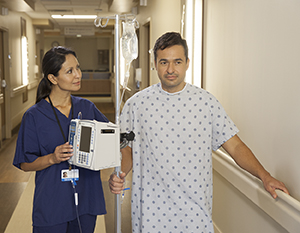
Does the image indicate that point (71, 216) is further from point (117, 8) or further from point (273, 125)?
point (117, 8)

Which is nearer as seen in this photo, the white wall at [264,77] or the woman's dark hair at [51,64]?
the white wall at [264,77]

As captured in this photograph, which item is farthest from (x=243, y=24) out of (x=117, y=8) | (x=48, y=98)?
(x=117, y=8)

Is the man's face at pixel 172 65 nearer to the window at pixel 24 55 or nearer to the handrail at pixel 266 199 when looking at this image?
the handrail at pixel 266 199

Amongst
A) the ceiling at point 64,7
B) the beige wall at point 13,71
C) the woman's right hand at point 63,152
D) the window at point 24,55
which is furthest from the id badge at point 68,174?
the window at point 24,55

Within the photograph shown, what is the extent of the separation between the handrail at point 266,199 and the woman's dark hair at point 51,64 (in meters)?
1.22

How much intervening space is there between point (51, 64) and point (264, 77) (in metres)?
1.10

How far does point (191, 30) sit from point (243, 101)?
1490 millimetres

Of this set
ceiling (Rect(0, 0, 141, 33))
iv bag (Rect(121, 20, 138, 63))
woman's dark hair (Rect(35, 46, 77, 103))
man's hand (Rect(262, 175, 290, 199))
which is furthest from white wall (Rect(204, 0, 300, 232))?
ceiling (Rect(0, 0, 141, 33))

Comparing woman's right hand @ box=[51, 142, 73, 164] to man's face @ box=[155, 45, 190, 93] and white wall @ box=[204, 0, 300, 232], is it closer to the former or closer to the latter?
man's face @ box=[155, 45, 190, 93]

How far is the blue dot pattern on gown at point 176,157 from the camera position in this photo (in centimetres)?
166

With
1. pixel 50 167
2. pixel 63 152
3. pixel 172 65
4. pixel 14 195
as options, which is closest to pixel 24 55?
pixel 14 195

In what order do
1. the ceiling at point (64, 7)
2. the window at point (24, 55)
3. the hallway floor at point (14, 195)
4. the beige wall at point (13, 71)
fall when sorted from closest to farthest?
the hallway floor at point (14, 195) < the ceiling at point (64, 7) < the beige wall at point (13, 71) < the window at point (24, 55)

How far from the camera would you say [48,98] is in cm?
187

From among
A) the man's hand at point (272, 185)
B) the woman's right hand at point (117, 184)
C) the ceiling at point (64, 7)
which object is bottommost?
the man's hand at point (272, 185)
